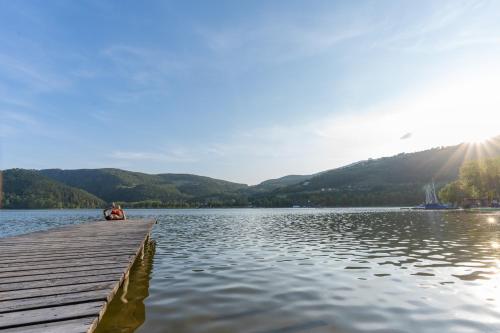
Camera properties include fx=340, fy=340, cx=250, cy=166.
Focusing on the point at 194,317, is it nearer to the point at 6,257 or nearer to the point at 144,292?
the point at 144,292

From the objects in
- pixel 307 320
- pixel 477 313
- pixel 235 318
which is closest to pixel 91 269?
pixel 235 318

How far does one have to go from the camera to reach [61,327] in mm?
6125

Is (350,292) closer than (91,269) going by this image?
No

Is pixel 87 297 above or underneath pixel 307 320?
above

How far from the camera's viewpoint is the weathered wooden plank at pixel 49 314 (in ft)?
21.0

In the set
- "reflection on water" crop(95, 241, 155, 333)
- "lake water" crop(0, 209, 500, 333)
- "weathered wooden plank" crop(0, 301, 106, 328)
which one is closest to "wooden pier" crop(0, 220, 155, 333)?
"weathered wooden plank" crop(0, 301, 106, 328)

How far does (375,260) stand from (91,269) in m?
15.0

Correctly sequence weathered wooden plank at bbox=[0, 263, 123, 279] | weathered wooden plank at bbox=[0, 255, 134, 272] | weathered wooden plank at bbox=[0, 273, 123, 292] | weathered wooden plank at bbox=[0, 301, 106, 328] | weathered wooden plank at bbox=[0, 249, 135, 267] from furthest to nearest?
weathered wooden plank at bbox=[0, 249, 135, 267] → weathered wooden plank at bbox=[0, 255, 134, 272] → weathered wooden plank at bbox=[0, 263, 123, 279] → weathered wooden plank at bbox=[0, 273, 123, 292] → weathered wooden plank at bbox=[0, 301, 106, 328]

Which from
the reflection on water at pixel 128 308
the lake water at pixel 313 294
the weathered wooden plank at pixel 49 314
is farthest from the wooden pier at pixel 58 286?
the lake water at pixel 313 294

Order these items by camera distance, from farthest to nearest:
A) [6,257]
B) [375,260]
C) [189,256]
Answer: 1. [189,256]
2. [375,260]
3. [6,257]

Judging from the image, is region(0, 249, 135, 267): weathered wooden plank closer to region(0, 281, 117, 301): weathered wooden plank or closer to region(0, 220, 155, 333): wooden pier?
region(0, 220, 155, 333): wooden pier

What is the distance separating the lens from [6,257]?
14.1 metres

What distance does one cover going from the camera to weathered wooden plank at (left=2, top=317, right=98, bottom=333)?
596 centimetres

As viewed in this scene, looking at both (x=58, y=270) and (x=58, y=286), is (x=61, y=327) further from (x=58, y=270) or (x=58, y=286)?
(x=58, y=270)
